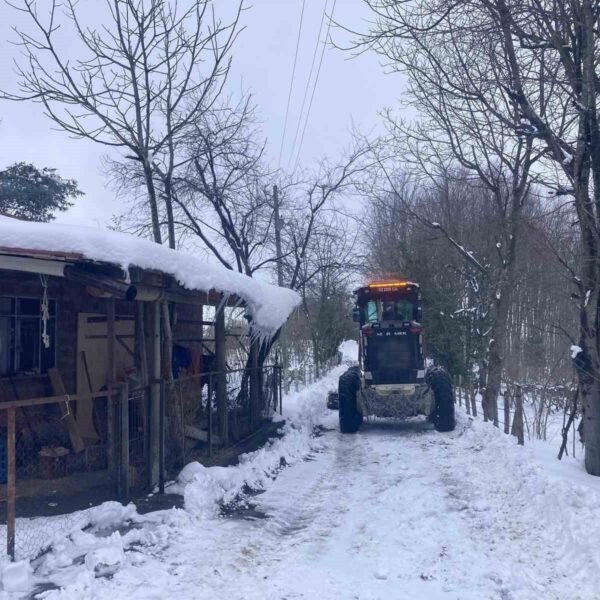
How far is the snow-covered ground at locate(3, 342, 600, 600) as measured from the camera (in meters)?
5.37

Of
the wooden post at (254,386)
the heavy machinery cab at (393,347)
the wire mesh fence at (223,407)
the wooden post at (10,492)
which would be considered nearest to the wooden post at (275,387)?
the wire mesh fence at (223,407)

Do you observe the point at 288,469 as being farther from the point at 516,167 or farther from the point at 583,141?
the point at 516,167

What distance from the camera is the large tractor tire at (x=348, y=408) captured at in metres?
14.2

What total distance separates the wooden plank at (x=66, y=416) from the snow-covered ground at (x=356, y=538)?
211 cm

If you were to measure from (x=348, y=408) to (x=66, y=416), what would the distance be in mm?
6163

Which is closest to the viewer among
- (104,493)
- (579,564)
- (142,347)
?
(579,564)

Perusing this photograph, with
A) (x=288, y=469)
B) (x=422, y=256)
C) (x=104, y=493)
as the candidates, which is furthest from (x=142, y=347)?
(x=422, y=256)

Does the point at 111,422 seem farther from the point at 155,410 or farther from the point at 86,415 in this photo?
the point at 86,415

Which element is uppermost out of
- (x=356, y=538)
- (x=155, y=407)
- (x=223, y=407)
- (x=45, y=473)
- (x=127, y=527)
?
(x=155, y=407)

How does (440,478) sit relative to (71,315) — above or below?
below

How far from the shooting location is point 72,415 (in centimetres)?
1040

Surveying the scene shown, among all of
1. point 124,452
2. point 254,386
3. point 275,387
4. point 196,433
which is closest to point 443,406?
point 275,387

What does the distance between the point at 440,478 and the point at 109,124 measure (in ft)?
29.1

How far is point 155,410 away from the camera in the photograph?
855cm
